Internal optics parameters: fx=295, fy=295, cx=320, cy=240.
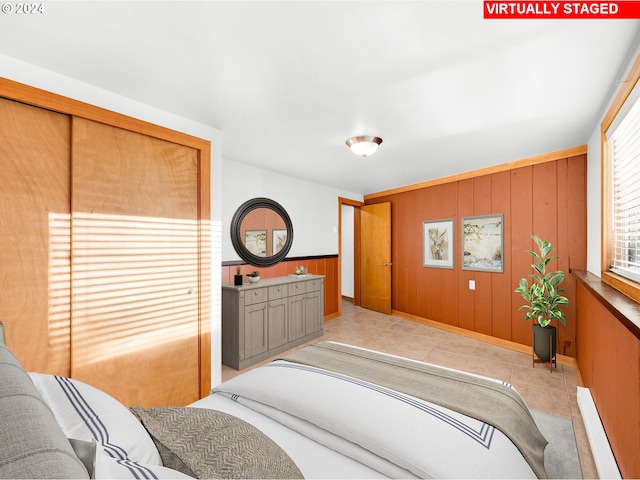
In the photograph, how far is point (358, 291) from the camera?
625cm

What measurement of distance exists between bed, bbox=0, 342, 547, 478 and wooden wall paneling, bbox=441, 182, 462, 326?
2996mm

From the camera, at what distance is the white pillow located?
2.67ft

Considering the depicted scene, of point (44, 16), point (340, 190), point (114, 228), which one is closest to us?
point (44, 16)

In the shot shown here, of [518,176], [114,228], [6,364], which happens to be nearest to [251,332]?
[114,228]

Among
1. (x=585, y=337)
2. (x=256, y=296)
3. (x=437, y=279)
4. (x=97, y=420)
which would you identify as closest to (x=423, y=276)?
(x=437, y=279)

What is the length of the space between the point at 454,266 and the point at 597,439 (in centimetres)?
283

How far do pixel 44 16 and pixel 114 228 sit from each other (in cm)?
120

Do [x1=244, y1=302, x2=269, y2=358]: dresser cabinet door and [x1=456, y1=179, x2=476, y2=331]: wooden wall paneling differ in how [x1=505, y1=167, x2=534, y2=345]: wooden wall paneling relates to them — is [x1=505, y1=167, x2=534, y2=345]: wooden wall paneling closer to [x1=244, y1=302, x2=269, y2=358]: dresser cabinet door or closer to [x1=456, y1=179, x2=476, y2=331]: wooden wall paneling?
[x1=456, y1=179, x2=476, y2=331]: wooden wall paneling

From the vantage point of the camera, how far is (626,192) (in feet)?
6.35

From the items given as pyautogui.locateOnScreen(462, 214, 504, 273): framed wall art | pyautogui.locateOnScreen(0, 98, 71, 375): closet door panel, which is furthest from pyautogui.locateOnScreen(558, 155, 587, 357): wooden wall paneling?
pyautogui.locateOnScreen(0, 98, 71, 375): closet door panel

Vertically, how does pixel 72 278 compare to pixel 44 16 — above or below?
below

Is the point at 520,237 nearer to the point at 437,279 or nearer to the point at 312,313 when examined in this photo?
the point at 437,279

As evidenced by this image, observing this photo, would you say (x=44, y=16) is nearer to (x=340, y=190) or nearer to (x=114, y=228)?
(x=114, y=228)

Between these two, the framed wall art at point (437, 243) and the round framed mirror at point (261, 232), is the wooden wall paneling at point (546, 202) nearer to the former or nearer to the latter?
the framed wall art at point (437, 243)
